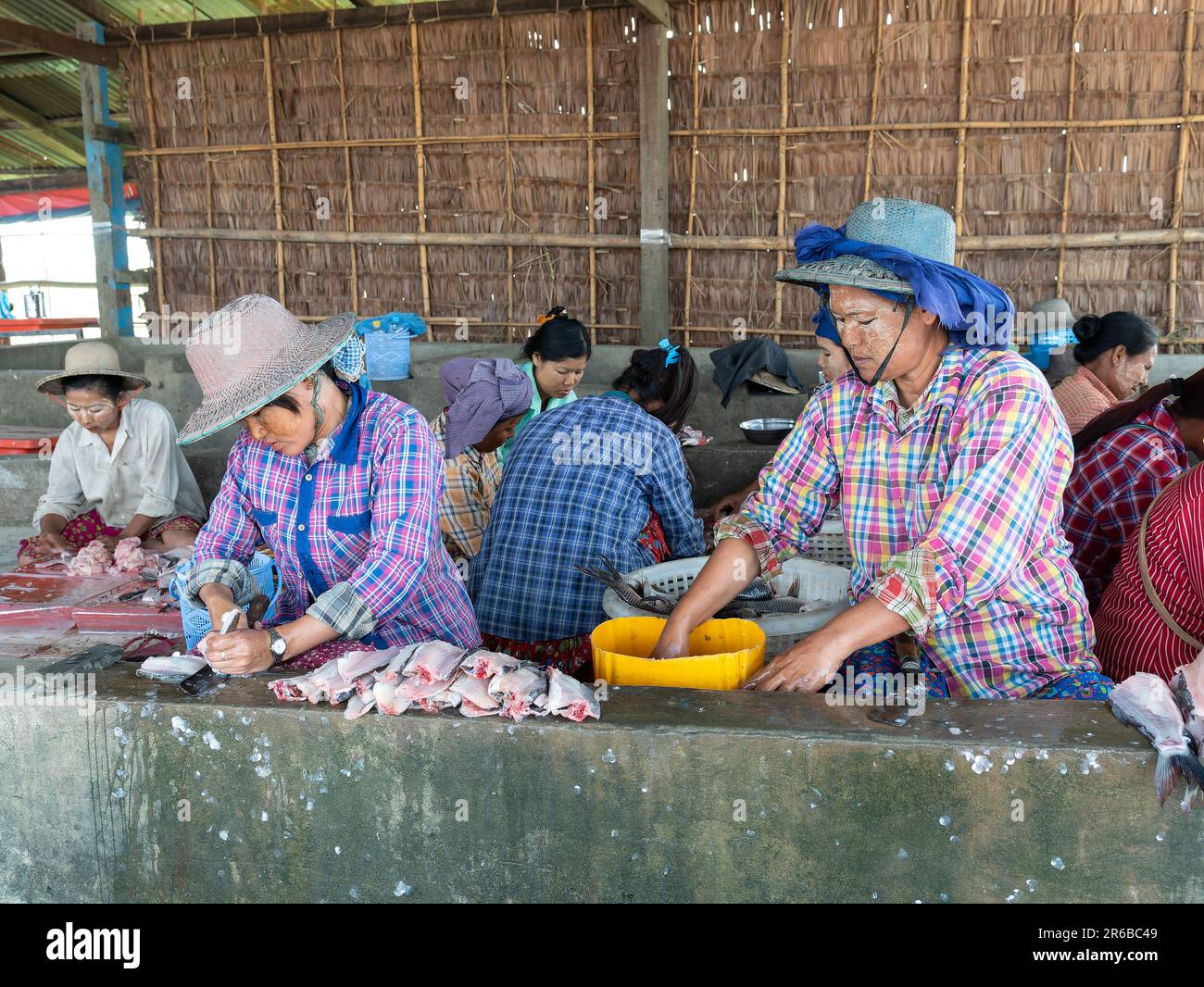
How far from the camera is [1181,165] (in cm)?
624

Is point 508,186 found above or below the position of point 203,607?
above

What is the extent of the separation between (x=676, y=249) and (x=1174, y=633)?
5434 millimetres

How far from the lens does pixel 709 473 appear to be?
540 centimetres

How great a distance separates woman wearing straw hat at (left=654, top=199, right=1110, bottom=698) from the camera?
1.83 m

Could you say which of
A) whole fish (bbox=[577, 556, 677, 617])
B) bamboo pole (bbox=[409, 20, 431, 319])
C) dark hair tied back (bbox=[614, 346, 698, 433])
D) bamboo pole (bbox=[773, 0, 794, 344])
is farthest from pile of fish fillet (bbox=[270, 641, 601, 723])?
bamboo pole (bbox=[409, 20, 431, 319])

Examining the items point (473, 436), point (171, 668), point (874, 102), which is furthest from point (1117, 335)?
point (171, 668)

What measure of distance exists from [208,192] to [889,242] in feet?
24.7

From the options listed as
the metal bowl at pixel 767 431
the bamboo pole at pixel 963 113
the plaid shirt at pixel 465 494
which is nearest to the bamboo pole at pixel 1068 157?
the bamboo pole at pixel 963 113

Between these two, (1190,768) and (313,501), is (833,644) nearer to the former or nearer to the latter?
(1190,768)

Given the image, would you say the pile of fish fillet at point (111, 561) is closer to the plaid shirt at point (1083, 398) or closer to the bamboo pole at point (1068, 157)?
the plaid shirt at point (1083, 398)

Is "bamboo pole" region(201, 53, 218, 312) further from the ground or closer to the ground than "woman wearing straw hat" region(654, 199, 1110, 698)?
further from the ground

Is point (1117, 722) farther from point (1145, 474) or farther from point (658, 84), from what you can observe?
point (658, 84)

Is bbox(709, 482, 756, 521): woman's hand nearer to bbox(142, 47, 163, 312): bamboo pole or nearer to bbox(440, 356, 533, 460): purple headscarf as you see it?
bbox(440, 356, 533, 460): purple headscarf
